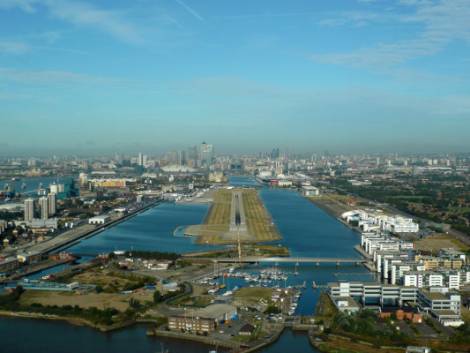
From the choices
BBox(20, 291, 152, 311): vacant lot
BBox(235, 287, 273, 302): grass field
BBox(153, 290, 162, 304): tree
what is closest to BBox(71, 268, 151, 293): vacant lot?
BBox(20, 291, 152, 311): vacant lot

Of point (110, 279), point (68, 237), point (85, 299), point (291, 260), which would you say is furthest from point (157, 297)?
point (68, 237)

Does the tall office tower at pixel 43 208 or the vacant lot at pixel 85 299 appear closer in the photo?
the vacant lot at pixel 85 299

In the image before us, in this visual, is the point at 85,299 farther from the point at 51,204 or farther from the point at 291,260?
the point at 51,204

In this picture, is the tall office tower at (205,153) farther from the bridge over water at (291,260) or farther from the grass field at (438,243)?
the bridge over water at (291,260)

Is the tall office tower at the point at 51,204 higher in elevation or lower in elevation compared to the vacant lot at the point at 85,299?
higher

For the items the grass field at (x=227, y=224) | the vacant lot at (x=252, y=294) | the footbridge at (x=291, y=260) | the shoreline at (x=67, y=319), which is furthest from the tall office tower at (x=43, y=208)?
the vacant lot at (x=252, y=294)
